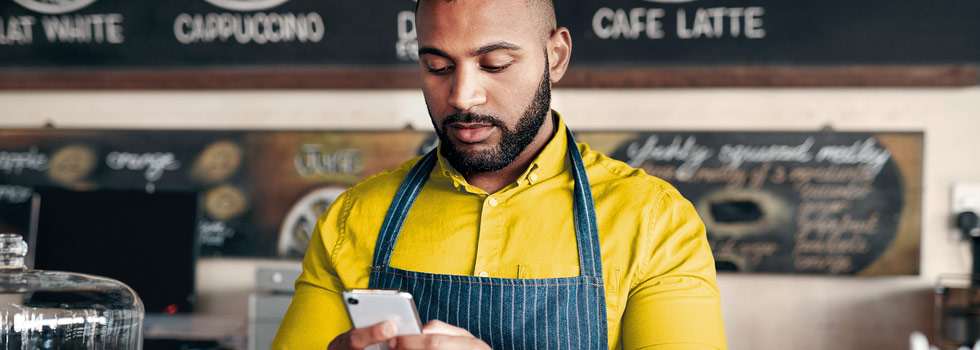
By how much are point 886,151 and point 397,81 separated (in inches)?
70.2

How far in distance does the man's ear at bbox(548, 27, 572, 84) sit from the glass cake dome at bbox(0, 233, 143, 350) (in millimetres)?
798

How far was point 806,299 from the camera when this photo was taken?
9.41 feet

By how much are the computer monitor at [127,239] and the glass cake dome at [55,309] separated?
1672 mm

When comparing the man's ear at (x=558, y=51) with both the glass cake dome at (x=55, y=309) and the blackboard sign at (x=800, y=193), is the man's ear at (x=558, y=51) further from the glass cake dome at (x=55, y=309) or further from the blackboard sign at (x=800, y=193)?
the blackboard sign at (x=800, y=193)

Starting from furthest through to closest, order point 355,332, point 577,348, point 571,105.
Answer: point 571,105, point 577,348, point 355,332

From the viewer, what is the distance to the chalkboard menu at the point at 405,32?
2.73 m

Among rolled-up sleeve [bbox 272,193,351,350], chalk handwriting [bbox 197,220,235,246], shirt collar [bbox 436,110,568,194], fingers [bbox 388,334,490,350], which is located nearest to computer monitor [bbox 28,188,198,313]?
chalk handwriting [bbox 197,220,235,246]

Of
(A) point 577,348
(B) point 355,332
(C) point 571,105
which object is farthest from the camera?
(C) point 571,105

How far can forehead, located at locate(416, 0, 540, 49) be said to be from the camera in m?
1.12

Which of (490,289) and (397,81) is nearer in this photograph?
(490,289)

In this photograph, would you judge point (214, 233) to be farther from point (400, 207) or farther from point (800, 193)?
point (800, 193)

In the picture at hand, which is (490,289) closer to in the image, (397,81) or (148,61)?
(397,81)

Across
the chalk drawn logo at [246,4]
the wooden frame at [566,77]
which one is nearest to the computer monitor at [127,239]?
the wooden frame at [566,77]

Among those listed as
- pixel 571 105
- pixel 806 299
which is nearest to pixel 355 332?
pixel 571 105
